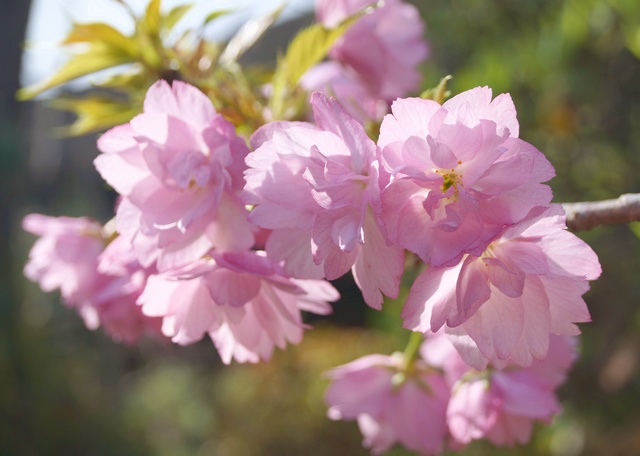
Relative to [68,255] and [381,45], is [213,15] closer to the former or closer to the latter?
[381,45]

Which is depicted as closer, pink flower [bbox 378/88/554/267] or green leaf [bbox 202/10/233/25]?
pink flower [bbox 378/88/554/267]

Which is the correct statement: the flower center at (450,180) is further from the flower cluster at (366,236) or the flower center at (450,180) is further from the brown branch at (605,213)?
the brown branch at (605,213)

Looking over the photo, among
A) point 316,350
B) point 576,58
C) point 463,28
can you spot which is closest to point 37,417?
point 316,350

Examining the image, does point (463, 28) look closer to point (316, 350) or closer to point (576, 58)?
point (576, 58)

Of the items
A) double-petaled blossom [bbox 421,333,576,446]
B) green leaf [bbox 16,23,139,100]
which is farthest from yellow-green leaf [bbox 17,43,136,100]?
double-petaled blossom [bbox 421,333,576,446]

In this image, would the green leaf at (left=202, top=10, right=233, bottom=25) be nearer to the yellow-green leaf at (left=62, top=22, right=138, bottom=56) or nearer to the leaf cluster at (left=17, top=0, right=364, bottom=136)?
the leaf cluster at (left=17, top=0, right=364, bottom=136)

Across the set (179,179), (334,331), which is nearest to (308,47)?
(179,179)

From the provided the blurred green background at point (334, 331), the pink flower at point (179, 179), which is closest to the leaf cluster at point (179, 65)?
the pink flower at point (179, 179)
